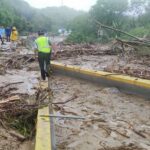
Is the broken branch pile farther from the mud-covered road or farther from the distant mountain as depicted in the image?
the distant mountain

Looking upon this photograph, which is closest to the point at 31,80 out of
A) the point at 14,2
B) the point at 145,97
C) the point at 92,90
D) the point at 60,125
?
the point at 92,90

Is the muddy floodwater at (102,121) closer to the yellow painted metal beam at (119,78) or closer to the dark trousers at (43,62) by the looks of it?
the yellow painted metal beam at (119,78)

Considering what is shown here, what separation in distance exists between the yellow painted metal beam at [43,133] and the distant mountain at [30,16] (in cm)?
1199

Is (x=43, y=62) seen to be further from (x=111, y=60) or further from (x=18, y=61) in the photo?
(x=111, y=60)

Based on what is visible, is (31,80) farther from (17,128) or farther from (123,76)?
(17,128)

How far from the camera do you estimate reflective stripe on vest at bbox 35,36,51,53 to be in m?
11.6

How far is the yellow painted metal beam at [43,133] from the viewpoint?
5438 millimetres

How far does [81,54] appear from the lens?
19.2 metres

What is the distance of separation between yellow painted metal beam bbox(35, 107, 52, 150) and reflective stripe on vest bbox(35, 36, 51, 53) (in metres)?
4.48

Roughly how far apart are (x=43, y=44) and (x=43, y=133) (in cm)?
597

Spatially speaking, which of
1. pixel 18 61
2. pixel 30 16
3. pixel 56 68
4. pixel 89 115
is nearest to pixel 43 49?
pixel 56 68

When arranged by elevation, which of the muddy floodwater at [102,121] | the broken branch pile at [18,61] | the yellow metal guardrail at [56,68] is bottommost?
the muddy floodwater at [102,121]

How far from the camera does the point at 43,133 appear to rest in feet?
19.7

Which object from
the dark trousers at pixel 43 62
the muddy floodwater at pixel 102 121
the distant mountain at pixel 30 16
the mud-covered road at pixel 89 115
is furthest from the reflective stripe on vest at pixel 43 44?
the distant mountain at pixel 30 16
